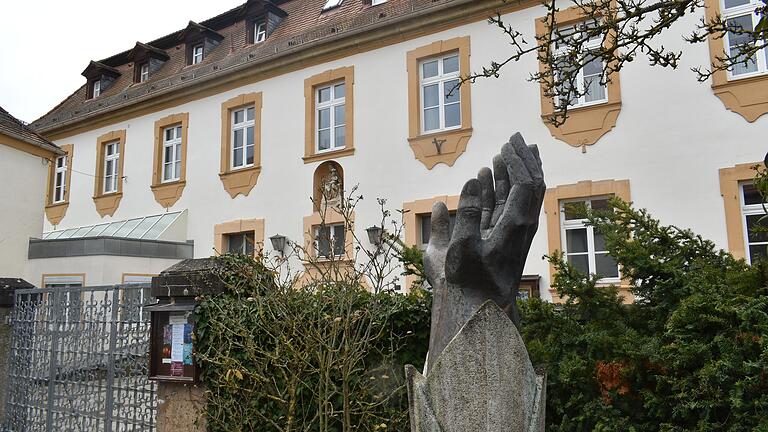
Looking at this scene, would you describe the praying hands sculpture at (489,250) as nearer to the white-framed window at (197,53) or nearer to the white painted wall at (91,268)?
the white painted wall at (91,268)

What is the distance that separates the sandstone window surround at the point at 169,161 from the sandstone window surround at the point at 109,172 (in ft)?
4.76

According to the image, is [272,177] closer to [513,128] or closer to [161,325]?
[513,128]

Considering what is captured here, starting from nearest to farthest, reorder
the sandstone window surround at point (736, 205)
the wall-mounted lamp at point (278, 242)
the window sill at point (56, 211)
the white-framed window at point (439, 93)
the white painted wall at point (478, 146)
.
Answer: the sandstone window surround at point (736, 205), the white painted wall at point (478, 146), the white-framed window at point (439, 93), the wall-mounted lamp at point (278, 242), the window sill at point (56, 211)

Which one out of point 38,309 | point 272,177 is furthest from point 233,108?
point 38,309

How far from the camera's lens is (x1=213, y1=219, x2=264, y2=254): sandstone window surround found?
13531mm

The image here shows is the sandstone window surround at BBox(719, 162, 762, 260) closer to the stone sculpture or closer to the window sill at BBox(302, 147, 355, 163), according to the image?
the window sill at BBox(302, 147, 355, 163)

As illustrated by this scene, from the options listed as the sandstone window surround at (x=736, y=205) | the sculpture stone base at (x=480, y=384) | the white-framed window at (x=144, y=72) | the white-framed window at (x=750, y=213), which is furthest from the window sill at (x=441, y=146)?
the white-framed window at (x=144, y=72)

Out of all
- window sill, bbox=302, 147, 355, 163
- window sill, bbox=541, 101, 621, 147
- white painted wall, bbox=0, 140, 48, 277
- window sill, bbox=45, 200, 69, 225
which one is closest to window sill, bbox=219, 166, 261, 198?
window sill, bbox=302, 147, 355, 163

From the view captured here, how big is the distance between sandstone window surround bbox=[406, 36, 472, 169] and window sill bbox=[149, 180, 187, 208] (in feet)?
21.6

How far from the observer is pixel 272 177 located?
44.7 ft

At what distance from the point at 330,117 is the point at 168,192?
16.4 ft

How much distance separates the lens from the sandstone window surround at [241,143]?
13995 millimetres

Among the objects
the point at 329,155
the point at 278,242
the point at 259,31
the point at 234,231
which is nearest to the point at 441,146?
the point at 329,155

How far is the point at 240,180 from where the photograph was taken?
46.3ft
